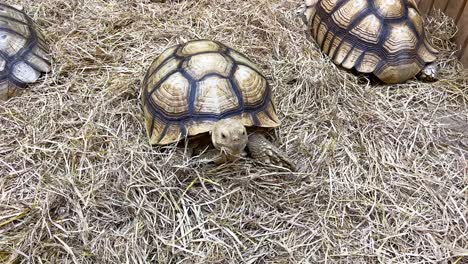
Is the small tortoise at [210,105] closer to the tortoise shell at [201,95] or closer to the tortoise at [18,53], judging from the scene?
the tortoise shell at [201,95]

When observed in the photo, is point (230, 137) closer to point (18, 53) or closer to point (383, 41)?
point (383, 41)

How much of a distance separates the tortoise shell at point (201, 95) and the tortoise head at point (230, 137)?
0.11 meters

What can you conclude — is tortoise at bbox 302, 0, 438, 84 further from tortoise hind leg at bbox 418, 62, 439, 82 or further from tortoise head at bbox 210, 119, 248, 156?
tortoise head at bbox 210, 119, 248, 156

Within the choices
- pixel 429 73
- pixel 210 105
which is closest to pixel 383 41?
pixel 429 73

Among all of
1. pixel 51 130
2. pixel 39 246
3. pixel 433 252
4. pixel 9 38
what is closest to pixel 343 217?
pixel 433 252

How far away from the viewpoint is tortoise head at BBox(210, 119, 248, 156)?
2076 mm

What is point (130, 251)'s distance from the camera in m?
1.97

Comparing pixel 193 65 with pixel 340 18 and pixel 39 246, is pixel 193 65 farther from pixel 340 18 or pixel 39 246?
pixel 340 18

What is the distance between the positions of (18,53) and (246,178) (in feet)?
6.36

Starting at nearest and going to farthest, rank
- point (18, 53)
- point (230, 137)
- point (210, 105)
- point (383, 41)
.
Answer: point (230, 137)
point (210, 105)
point (18, 53)
point (383, 41)

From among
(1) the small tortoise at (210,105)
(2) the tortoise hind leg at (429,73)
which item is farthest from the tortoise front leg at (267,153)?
(2) the tortoise hind leg at (429,73)

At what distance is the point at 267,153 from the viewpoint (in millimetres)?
2311

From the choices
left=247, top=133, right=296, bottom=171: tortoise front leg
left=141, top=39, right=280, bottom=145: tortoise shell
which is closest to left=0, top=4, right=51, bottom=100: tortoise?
left=141, top=39, right=280, bottom=145: tortoise shell

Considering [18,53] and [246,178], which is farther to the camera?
[18,53]
